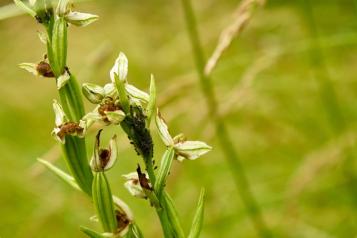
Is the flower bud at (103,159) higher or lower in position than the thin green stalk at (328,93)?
higher

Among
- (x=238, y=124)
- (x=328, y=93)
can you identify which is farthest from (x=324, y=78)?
(x=238, y=124)

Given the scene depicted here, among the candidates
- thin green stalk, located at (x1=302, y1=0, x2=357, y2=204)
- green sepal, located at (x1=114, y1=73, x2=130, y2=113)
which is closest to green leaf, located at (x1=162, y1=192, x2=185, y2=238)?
green sepal, located at (x1=114, y1=73, x2=130, y2=113)

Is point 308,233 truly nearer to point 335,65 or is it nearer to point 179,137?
point 335,65

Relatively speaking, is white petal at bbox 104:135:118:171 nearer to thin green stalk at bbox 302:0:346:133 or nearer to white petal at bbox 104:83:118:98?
white petal at bbox 104:83:118:98

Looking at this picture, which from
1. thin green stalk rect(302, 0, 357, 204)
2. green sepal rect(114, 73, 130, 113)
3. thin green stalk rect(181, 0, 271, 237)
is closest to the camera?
green sepal rect(114, 73, 130, 113)

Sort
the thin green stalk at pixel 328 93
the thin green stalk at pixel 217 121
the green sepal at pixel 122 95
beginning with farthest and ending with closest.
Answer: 1. the thin green stalk at pixel 328 93
2. the thin green stalk at pixel 217 121
3. the green sepal at pixel 122 95

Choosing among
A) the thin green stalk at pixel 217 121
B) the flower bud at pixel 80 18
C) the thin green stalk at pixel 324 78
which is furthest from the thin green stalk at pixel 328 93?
the flower bud at pixel 80 18

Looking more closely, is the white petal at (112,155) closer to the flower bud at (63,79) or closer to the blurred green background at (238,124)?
the flower bud at (63,79)
